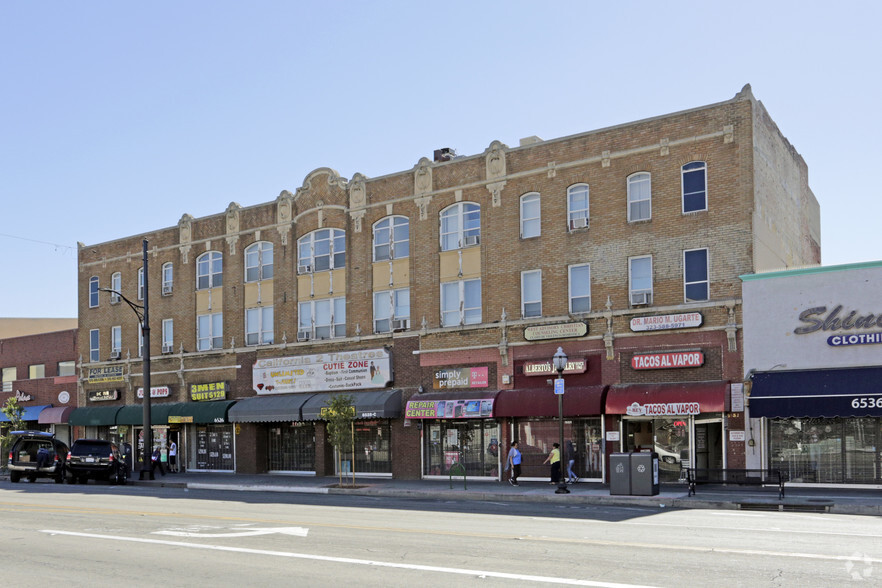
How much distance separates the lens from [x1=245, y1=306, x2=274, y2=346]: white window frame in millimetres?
41531

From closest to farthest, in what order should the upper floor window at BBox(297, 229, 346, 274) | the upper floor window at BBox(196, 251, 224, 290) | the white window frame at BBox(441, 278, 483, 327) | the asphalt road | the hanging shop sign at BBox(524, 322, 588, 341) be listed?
the asphalt road
the hanging shop sign at BBox(524, 322, 588, 341)
the white window frame at BBox(441, 278, 483, 327)
the upper floor window at BBox(297, 229, 346, 274)
the upper floor window at BBox(196, 251, 224, 290)

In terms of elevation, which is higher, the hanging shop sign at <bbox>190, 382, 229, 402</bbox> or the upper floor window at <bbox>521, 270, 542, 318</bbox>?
the upper floor window at <bbox>521, 270, 542, 318</bbox>

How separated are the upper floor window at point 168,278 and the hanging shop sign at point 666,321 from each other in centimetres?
2502

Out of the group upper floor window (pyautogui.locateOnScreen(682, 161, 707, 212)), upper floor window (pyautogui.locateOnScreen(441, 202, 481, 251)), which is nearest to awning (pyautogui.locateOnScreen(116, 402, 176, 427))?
upper floor window (pyautogui.locateOnScreen(441, 202, 481, 251))

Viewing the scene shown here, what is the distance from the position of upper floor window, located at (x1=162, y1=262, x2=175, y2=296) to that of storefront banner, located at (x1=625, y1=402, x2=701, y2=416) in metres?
25.7

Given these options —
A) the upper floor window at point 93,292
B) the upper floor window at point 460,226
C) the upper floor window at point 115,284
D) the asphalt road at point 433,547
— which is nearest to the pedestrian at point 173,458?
the upper floor window at point 115,284

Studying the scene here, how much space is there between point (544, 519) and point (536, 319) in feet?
48.3

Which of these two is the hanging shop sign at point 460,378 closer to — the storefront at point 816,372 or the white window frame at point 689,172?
the white window frame at point 689,172

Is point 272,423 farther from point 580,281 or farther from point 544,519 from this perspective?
point 544,519

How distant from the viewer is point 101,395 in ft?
159

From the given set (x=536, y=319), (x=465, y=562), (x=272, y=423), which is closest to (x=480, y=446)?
(x=536, y=319)

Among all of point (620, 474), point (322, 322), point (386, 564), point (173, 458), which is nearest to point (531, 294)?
point (620, 474)

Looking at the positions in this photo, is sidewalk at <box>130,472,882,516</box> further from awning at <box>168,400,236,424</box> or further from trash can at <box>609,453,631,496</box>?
awning at <box>168,400,236,424</box>

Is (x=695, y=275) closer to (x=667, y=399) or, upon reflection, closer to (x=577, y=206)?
(x=667, y=399)
